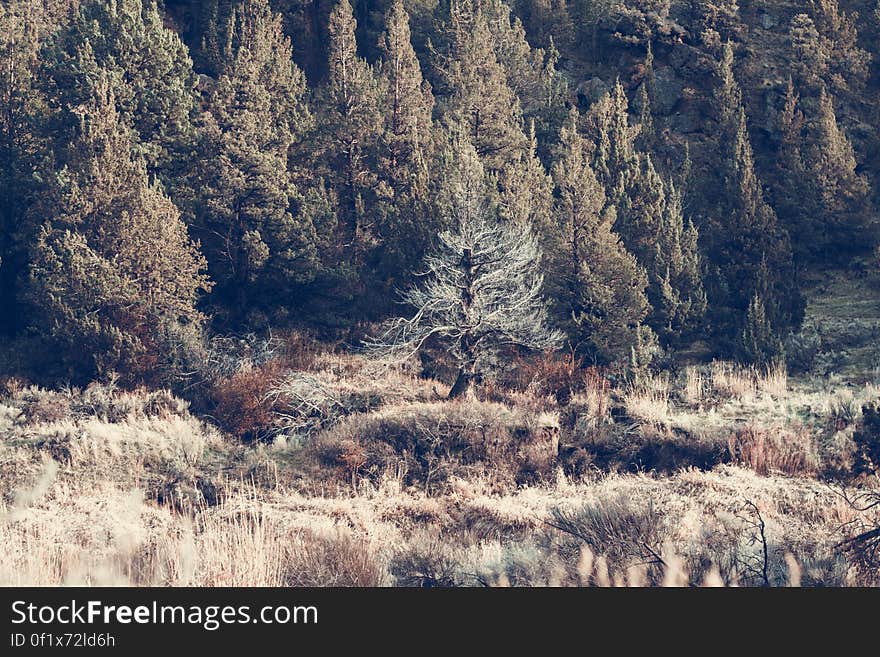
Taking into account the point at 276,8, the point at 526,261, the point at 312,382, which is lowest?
the point at 312,382

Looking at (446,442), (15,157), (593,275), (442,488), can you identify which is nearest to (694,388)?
(593,275)

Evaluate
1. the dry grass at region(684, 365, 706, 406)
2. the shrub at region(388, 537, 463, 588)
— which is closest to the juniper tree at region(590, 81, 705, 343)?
the dry grass at region(684, 365, 706, 406)

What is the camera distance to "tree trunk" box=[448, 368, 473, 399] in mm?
24094

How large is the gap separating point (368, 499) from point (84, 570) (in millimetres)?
10404

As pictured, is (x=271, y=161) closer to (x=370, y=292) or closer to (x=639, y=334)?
(x=370, y=292)

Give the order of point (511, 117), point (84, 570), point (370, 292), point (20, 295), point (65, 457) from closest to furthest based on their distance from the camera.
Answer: point (84, 570) < point (65, 457) < point (20, 295) < point (370, 292) < point (511, 117)

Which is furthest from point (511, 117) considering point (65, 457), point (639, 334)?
point (65, 457)

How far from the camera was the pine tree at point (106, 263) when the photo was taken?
80.8 ft

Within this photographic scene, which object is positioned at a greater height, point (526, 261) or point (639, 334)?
point (526, 261)

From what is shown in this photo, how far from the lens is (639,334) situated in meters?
24.9

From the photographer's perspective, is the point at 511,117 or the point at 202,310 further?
the point at 511,117

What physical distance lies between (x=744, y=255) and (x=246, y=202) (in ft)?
46.5

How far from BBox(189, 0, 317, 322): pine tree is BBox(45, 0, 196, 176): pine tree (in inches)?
35.1

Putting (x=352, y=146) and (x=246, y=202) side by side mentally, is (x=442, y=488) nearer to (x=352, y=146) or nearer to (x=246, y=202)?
(x=246, y=202)
